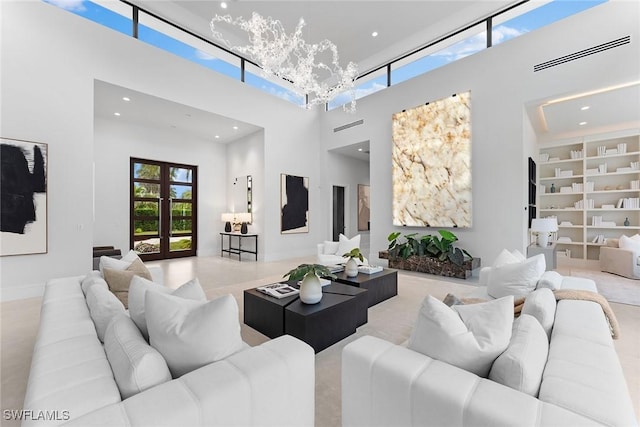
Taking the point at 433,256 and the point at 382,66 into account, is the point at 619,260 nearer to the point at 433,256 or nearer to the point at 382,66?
the point at 433,256

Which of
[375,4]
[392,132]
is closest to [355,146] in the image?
[392,132]

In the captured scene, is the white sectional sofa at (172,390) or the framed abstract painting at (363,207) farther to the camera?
the framed abstract painting at (363,207)

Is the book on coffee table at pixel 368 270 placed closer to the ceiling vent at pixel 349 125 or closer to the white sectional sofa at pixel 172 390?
the white sectional sofa at pixel 172 390

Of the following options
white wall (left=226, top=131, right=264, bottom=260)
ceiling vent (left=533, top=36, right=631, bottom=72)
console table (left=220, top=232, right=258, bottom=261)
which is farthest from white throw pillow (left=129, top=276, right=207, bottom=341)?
ceiling vent (left=533, top=36, right=631, bottom=72)

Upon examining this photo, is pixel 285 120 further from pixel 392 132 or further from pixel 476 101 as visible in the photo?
pixel 476 101

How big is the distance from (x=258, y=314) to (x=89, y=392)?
6.37ft

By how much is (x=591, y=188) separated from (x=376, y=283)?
19.1 feet

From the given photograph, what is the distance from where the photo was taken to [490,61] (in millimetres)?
5215

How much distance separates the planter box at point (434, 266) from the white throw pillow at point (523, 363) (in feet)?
13.8

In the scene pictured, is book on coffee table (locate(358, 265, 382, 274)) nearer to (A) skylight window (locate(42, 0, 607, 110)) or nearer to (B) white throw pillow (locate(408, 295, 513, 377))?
(B) white throw pillow (locate(408, 295, 513, 377))

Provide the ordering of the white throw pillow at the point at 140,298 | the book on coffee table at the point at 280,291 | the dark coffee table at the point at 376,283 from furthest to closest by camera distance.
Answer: the dark coffee table at the point at 376,283 < the book on coffee table at the point at 280,291 < the white throw pillow at the point at 140,298

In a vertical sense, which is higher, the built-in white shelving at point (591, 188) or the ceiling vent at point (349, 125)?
the ceiling vent at point (349, 125)

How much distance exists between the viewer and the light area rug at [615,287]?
12.5 ft

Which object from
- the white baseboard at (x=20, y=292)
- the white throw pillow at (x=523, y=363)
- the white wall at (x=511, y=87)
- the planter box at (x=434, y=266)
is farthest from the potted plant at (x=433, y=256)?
the white baseboard at (x=20, y=292)
